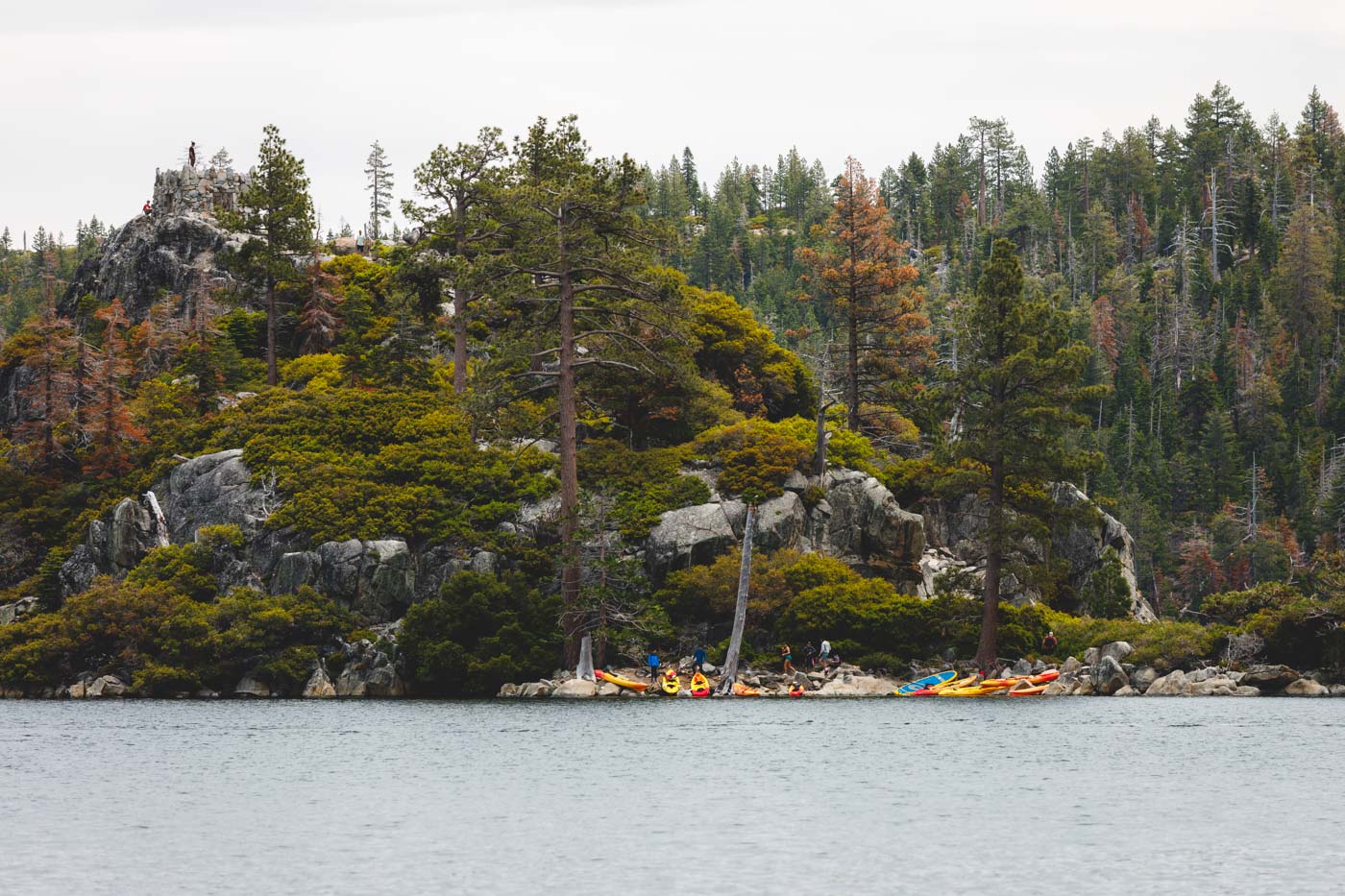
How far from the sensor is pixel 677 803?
85.8 feet

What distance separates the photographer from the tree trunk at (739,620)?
169 feet

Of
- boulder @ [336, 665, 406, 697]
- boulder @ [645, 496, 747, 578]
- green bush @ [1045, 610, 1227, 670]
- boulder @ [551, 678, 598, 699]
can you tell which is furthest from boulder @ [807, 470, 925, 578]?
boulder @ [336, 665, 406, 697]

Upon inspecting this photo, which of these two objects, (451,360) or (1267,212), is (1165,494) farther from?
(451,360)

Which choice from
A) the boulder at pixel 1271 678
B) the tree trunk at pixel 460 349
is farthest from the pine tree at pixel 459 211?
the boulder at pixel 1271 678

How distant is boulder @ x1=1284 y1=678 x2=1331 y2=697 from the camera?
50781mm

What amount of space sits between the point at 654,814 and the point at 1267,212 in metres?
150

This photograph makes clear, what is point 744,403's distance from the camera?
2820 inches

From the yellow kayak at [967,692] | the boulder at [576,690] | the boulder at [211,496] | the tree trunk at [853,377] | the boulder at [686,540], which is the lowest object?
the yellow kayak at [967,692]

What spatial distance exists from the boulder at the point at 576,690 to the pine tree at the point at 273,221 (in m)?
29.4

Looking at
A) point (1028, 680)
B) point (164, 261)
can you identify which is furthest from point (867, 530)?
point (164, 261)

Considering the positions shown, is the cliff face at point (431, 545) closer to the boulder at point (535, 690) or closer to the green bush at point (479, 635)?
the green bush at point (479, 635)

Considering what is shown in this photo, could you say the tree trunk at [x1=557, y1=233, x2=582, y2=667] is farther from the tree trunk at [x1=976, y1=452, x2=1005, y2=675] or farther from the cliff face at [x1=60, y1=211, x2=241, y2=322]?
the cliff face at [x1=60, y1=211, x2=241, y2=322]

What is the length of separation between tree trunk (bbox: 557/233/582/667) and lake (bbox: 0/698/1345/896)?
9.12 meters

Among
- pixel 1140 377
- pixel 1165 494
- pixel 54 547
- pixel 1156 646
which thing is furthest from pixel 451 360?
pixel 1140 377
